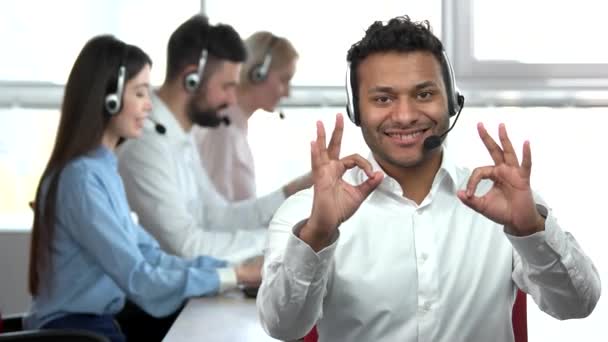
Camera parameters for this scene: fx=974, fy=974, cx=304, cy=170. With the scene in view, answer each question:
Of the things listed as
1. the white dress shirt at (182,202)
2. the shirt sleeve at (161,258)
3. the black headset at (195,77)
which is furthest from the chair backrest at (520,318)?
the black headset at (195,77)

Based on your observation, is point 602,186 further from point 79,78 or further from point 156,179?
point 79,78

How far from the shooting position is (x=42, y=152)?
8.96ft

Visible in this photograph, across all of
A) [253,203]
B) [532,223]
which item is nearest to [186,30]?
[253,203]

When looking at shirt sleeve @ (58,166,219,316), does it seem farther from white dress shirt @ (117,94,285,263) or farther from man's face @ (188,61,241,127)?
man's face @ (188,61,241,127)

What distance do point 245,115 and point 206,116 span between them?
0.11 metres

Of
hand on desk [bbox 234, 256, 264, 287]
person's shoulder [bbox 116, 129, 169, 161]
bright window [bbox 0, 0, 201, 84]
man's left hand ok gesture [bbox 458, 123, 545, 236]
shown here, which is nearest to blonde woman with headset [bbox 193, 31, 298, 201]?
person's shoulder [bbox 116, 129, 169, 161]

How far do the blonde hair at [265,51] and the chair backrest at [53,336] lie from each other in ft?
3.94

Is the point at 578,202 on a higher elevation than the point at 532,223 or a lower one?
lower

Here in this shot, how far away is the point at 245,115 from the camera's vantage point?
2750mm

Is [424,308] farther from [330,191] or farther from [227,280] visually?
[227,280]

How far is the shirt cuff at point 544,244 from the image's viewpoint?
1156 mm

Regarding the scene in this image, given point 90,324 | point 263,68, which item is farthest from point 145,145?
point 90,324

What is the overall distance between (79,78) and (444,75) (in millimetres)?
1479

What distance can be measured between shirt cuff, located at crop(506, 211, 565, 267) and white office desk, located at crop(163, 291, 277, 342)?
0.68 metres
